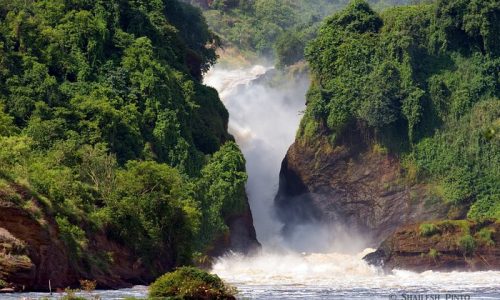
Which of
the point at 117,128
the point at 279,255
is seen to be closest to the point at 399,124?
the point at 279,255

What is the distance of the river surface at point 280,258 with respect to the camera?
71.6 meters

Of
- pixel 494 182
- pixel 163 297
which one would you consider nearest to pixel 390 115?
pixel 494 182

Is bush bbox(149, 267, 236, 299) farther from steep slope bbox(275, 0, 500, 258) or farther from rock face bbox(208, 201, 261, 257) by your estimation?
steep slope bbox(275, 0, 500, 258)

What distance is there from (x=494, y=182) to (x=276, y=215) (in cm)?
1945

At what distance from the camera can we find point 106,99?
9725 cm

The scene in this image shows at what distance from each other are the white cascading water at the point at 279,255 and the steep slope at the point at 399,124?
2.89 m

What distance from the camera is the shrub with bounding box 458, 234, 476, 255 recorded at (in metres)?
96.9

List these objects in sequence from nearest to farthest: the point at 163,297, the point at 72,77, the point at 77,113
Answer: the point at 163,297 → the point at 77,113 → the point at 72,77

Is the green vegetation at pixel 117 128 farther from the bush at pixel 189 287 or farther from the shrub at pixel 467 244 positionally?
the shrub at pixel 467 244

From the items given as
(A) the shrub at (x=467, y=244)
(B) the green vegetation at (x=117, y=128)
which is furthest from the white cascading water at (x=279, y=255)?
(B) the green vegetation at (x=117, y=128)

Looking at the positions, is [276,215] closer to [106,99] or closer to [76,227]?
[106,99]

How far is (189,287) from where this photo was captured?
172 ft

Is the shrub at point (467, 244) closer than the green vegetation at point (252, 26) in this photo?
Yes

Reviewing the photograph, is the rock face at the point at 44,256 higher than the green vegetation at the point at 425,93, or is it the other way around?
the green vegetation at the point at 425,93
